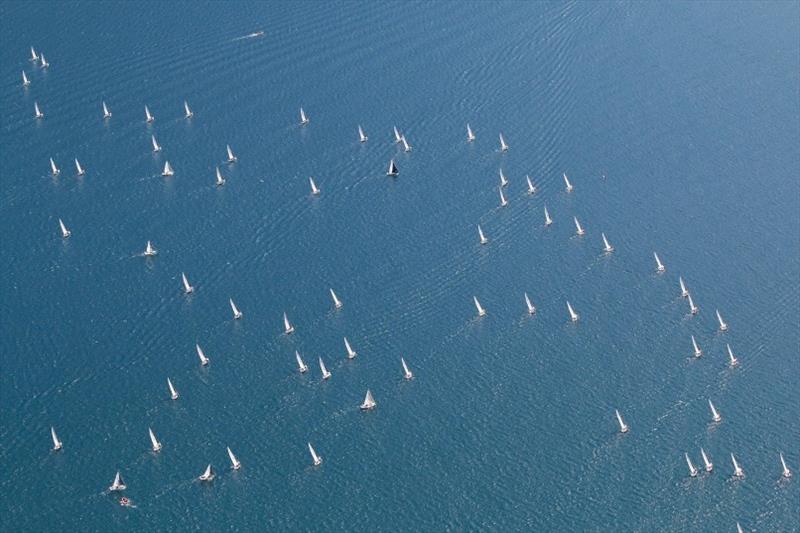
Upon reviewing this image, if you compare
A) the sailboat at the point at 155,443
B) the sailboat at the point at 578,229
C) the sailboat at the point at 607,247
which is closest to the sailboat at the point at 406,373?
the sailboat at the point at 155,443

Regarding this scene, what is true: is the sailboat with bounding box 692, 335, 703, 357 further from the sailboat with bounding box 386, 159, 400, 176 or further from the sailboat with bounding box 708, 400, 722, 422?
the sailboat with bounding box 386, 159, 400, 176

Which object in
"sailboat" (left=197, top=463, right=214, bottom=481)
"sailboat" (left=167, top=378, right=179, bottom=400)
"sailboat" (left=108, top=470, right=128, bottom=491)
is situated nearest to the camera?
"sailboat" (left=108, top=470, right=128, bottom=491)

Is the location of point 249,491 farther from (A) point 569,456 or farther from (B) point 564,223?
(B) point 564,223

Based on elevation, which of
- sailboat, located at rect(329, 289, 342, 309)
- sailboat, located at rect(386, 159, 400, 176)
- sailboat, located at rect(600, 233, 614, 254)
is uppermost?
sailboat, located at rect(386, 159, 400, 176)

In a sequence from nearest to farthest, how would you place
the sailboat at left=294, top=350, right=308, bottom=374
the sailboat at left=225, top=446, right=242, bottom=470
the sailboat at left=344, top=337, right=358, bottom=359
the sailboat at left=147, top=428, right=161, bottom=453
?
the sailboat at left=225, top=446, right=242, bottom=470 < the sailboat at left=147, top=428, right=161, bottom=453 < the sailboat at left=294, top=350, right=308, bottom=374 < the sailboat at left=344, top=337, right=358, bottom=359

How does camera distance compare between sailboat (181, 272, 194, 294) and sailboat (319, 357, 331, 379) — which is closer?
sailboat (319, 357, 331, 379)

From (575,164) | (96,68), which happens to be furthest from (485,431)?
(96,68)

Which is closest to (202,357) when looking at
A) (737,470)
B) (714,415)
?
(714,415)

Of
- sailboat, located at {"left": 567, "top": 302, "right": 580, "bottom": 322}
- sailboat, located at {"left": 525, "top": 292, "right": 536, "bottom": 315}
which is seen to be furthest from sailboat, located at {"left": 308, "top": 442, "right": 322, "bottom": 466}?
A: sailboat, located at {"left": 567, "top": 302, "right": 580, "bottom": 322}

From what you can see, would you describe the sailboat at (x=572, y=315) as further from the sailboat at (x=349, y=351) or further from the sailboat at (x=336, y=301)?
the sailboat at (x=336, y=301)
